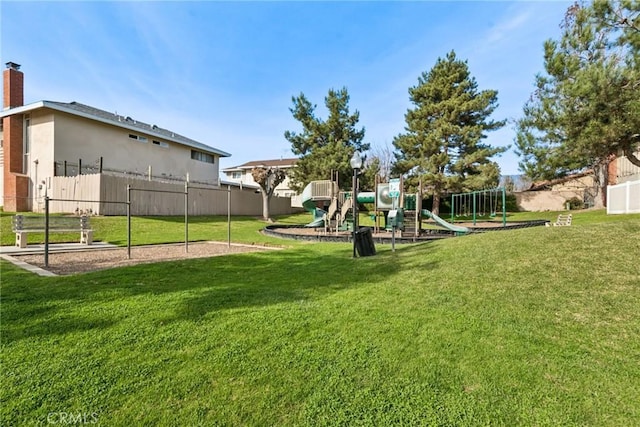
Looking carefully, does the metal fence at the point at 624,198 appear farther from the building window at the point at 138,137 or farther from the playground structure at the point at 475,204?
the building window at the point at 138,137

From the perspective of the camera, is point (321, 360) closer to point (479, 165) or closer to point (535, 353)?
point (535, 353)

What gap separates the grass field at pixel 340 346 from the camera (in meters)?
2.09

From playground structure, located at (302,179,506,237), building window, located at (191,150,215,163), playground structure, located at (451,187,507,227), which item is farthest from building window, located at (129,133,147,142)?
playground structure, located at (451,187,507,227)

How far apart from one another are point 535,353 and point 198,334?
3127 mm

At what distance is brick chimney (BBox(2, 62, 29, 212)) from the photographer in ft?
61.3

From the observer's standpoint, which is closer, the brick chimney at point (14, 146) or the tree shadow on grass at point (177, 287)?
the tree shadow on grass at point (177, 287)

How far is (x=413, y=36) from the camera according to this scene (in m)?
12.6

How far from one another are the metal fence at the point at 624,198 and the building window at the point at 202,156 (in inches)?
1234

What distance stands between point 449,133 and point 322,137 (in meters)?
11.8

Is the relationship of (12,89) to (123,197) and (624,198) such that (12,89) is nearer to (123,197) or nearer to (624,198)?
(123,197)

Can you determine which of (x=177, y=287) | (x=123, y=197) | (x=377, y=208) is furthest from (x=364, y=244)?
(x=123, y=197)

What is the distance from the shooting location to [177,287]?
4.78 metres

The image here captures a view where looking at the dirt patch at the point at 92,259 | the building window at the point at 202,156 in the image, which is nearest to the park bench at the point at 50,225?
the dirt patch at the point at 92,259

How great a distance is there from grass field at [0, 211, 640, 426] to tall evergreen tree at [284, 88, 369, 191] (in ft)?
80.9
